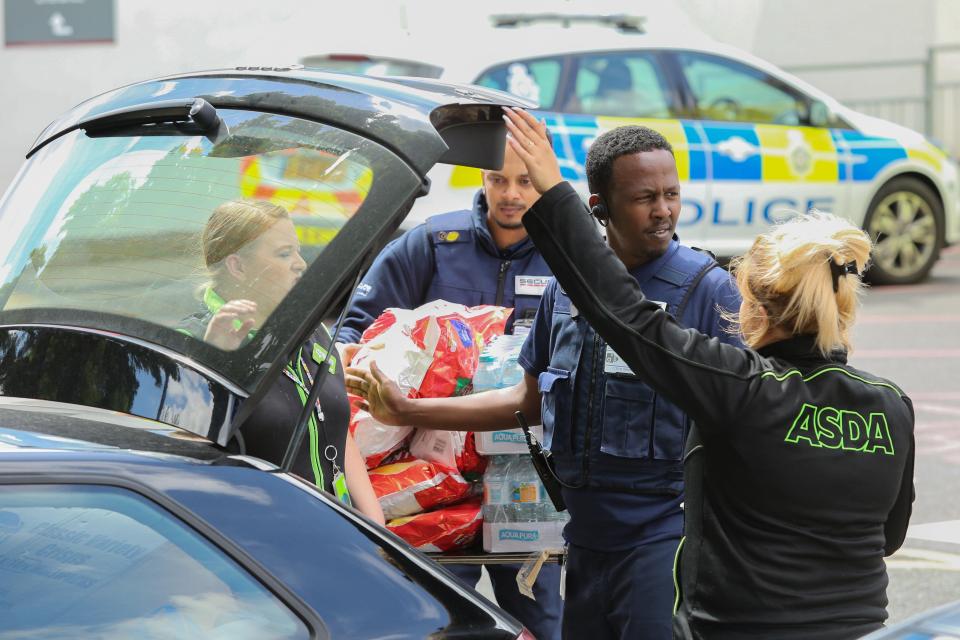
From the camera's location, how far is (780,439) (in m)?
2.53

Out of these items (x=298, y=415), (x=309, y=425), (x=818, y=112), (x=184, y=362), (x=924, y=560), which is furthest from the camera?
(x=818, y=112)

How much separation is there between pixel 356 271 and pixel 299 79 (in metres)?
0.41

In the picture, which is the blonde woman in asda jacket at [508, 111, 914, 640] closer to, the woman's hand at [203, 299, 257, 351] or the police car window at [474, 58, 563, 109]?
the woman's hand at [203, 299, 257, 351]

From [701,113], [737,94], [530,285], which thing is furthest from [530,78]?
[530,285]

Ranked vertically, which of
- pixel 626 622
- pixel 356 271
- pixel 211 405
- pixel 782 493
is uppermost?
pixel 356 271

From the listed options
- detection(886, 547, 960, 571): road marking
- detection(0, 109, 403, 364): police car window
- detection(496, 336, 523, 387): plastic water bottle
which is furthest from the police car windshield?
detection(886, 547, 960, 571): road marking

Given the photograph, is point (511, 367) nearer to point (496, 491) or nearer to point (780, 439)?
point (496, 491)

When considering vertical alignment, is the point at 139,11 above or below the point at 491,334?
above

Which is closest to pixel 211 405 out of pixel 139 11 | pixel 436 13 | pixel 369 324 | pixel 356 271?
pixel 356 271

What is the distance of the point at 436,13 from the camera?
9922 mm

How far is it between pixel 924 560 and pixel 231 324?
4.01 metres

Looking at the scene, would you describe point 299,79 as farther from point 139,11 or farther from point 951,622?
point 139,11

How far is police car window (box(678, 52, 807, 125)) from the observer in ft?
33.7

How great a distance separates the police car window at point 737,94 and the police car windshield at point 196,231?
7.98 metres
